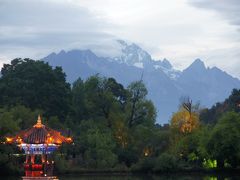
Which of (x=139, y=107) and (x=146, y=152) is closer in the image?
(x=146, y=152)

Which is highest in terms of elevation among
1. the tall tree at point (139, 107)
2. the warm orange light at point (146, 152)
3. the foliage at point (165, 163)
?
the tall tree at point (139, 107)

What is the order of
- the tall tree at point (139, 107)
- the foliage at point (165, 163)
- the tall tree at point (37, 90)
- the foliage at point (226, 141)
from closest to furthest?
the foliage at point (226, 141) → the foliage at point (165, 163) → the tall tree at point (37, 90) → the tall tree at point (139, 107)

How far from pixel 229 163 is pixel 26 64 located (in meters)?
26.6

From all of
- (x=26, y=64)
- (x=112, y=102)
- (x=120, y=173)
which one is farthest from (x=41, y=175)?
(x=26, y=64)

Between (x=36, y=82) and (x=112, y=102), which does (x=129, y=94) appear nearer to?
A: (x=112, y=102)

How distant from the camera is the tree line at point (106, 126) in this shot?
5603 centimetres

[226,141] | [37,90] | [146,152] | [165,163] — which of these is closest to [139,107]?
[146,152]

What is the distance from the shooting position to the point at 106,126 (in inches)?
2557

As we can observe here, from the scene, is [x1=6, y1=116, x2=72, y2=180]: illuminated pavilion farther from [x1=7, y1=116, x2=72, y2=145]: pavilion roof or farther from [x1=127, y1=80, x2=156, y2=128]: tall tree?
[x1=127, y1=80, x2=156, y2=128]: tall tree

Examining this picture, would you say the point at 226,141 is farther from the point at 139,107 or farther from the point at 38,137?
the point at 38,137

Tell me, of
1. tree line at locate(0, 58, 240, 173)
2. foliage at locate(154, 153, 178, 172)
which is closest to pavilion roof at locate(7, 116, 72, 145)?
tree line at locate(0, 58, 240, 173)

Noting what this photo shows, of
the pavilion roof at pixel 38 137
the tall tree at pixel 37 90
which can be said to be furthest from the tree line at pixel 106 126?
the pavilion roof at pixel 38 137

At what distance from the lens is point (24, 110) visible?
2355 inches

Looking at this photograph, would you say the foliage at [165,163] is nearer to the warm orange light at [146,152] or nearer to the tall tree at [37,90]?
the warm orange light at [146,152]
